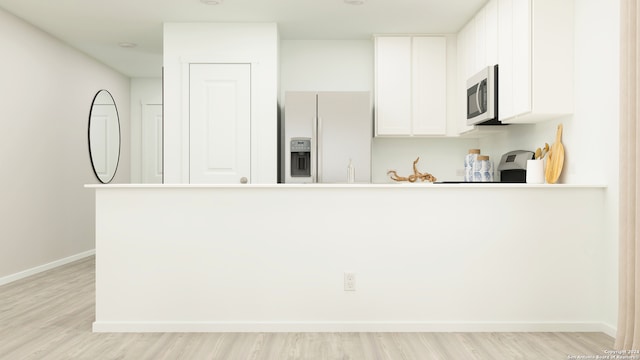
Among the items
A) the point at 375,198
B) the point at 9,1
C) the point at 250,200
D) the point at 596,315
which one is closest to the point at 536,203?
the point at 596,315

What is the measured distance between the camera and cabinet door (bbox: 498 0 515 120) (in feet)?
12.4

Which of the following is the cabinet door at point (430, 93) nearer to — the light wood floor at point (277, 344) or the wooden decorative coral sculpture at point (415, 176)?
the wooden decorative coral sculpture at point (415, 176)

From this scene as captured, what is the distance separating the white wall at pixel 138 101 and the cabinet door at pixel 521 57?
538 centimetres

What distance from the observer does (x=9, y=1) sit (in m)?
4.33

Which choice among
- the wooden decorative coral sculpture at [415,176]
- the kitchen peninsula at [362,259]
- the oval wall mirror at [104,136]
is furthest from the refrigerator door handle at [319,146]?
the oval wall mirror at [104,136]

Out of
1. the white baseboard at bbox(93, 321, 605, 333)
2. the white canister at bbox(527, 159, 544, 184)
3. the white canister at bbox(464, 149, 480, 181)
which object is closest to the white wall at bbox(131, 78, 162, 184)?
the white canister at bbox(464, 149, 480, 181)

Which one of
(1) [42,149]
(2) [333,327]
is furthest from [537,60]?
(1) [42,149]

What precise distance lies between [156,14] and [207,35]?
503mm

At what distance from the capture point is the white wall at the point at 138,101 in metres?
7.53

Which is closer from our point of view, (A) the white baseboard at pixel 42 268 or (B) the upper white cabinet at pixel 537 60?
(B) the upper white cabinet at pixel 537 60

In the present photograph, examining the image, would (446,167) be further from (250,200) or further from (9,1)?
(9,1)

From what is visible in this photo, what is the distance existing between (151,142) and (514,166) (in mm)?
5327

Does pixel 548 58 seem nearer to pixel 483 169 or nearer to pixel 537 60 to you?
pixel 537 60

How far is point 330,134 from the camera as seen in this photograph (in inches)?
193
